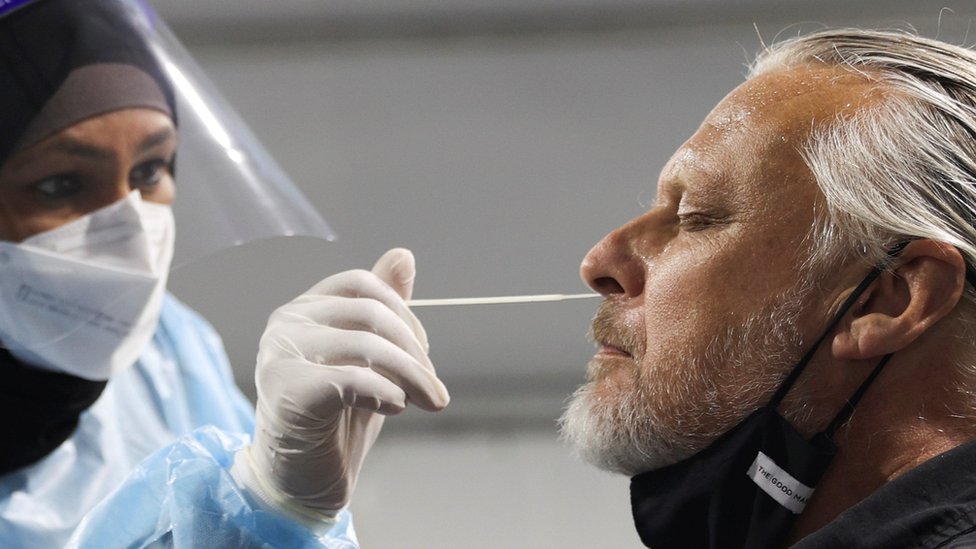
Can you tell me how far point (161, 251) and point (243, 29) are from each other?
3.82 ft

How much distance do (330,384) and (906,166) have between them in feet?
2.30

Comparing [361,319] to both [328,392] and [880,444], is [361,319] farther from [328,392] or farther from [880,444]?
[880,444]

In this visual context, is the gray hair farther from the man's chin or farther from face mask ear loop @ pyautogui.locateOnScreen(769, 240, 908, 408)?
the man's chin

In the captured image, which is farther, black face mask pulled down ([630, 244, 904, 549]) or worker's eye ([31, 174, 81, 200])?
worker's eye ([31, 174, 81, 200])

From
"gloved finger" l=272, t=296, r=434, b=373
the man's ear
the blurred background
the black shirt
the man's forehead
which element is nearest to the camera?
A: the black shirt

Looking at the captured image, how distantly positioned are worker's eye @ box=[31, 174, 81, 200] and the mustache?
840mm

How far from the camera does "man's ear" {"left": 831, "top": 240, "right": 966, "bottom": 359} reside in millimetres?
1003

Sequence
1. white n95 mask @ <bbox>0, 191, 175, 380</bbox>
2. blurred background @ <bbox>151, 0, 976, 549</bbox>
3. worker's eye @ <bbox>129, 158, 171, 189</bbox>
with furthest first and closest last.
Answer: blurred background @ <bbox>151, 0, 976, 549</bbox>, worker's eye @ <bbox>129, 158, 171, 189</bbox>, white n95 mask @ <bbox>0, 191, 175, 380</bbox>

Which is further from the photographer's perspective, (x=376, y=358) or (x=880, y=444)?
(x=376, y=358)

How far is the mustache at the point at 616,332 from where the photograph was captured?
1117 mm

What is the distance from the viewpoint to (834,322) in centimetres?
103

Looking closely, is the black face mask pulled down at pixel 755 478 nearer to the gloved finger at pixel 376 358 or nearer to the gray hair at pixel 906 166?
the gray hair at pixel 906 166

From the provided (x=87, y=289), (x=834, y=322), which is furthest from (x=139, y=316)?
(x=834, y=322)

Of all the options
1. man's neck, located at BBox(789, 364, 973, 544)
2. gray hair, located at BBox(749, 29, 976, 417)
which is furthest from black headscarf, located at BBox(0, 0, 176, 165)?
man's neck, located at BBox(789, 364, 973, 544)
